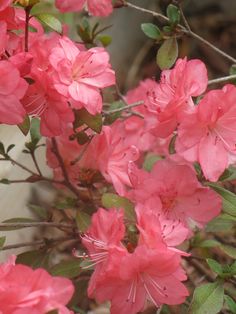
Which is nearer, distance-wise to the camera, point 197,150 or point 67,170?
point 197,150

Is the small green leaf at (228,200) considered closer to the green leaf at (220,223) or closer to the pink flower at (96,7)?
the green leaf at (220,223)

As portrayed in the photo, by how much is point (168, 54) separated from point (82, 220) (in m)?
0.40

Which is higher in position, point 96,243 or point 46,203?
point 96,243

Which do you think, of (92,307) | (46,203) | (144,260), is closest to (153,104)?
(144,260)

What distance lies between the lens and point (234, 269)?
4.76 feet

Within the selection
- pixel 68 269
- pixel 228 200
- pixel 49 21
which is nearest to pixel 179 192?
pixel 228 200

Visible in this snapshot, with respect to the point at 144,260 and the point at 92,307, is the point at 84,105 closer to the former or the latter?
the point at 144,260

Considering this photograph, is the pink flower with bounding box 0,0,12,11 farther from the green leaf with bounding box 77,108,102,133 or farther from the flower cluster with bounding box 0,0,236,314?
the green leaf with bounding box 77,108,102,133

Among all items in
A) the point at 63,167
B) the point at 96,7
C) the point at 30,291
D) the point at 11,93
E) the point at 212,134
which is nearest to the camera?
the point at 30,291

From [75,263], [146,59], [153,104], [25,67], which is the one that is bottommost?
[146,59]

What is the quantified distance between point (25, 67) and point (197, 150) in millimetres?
346

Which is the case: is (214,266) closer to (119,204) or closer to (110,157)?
(119,204)

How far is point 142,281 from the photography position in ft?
4.25

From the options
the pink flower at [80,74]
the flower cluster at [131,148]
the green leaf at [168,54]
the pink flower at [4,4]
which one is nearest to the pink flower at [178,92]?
the flower cluster at [131,148]
